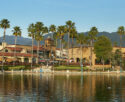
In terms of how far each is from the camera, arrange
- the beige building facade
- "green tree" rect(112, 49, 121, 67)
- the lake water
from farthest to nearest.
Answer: the beige building facade
"green tree" rect(112, 49, 121, 67)
the lake water

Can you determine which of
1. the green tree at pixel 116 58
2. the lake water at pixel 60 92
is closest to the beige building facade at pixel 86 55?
the green tree at pixel 116 58

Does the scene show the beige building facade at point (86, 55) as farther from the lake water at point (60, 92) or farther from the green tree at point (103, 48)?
the lake water at point (60, 92)

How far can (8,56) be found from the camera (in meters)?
119

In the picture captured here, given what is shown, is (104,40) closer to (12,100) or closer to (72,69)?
(72,69)

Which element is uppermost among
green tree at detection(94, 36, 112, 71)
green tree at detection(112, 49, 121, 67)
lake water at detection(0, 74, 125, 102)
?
green tree at detection(94, 36, 112, 71)

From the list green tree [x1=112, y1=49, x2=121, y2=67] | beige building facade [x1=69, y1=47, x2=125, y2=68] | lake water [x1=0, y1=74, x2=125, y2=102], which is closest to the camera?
lake water [x1=0, y1=74, x2=125, y2=102]

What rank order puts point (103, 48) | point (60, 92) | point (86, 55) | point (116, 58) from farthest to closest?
1. point (86, 55)
2. point (116, 58)
3. point (103, 48)
4. point (60, 92)

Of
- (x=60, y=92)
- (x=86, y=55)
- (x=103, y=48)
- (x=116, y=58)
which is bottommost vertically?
(x=60, y=92)

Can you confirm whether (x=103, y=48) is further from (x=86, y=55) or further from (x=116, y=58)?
(x=86, y=55)

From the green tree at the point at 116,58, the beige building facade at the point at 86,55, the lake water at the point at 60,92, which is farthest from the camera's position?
the beige building facade at the point at 86,55

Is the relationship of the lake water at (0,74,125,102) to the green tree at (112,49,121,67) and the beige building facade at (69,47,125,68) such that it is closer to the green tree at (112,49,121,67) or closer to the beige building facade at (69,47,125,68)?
the green tree at (112,49,121,67)

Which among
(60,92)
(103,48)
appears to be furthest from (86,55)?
(60,92)

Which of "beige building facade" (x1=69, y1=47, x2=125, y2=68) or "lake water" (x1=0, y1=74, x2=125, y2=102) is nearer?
"lake water" (x1=0, y1=74, x2=125, y2=102)

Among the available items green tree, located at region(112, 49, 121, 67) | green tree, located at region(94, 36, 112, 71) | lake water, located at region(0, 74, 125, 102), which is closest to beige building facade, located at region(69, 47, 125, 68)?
green tree, located at region(112, 49, 121, 67)
